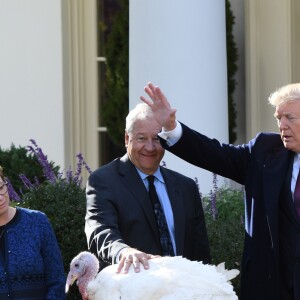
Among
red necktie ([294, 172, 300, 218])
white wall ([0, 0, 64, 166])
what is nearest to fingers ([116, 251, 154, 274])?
red necktie ([294, 172, 300, 218])

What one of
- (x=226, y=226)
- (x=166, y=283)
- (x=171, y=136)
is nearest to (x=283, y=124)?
(x=171, y=136)

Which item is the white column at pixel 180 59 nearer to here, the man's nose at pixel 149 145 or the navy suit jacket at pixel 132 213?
the navy suit jacket at pixel 132 213

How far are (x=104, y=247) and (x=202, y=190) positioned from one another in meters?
3.50

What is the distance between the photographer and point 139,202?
5586mm

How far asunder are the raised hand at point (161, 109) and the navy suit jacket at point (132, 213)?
0.38 meters

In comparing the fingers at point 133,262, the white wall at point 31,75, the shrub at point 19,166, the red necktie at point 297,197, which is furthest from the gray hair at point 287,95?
the white wall at point 31,75

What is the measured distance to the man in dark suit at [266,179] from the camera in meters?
5.40

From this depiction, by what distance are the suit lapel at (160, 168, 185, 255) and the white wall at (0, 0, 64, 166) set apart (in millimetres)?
5014

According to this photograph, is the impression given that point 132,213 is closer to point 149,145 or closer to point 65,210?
point 149,145

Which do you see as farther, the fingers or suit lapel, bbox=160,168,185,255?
suit lapel, bbox=160,168,185,255

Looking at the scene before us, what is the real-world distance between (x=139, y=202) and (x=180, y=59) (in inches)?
127

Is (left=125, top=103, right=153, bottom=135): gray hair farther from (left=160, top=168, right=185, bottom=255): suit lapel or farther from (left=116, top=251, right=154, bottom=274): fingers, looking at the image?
(left=116, top=251, right=154, bottom=274): fingers

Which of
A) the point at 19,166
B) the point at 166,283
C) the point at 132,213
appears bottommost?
the point at 166,283

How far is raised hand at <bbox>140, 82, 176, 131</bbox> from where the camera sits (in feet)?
17.4
